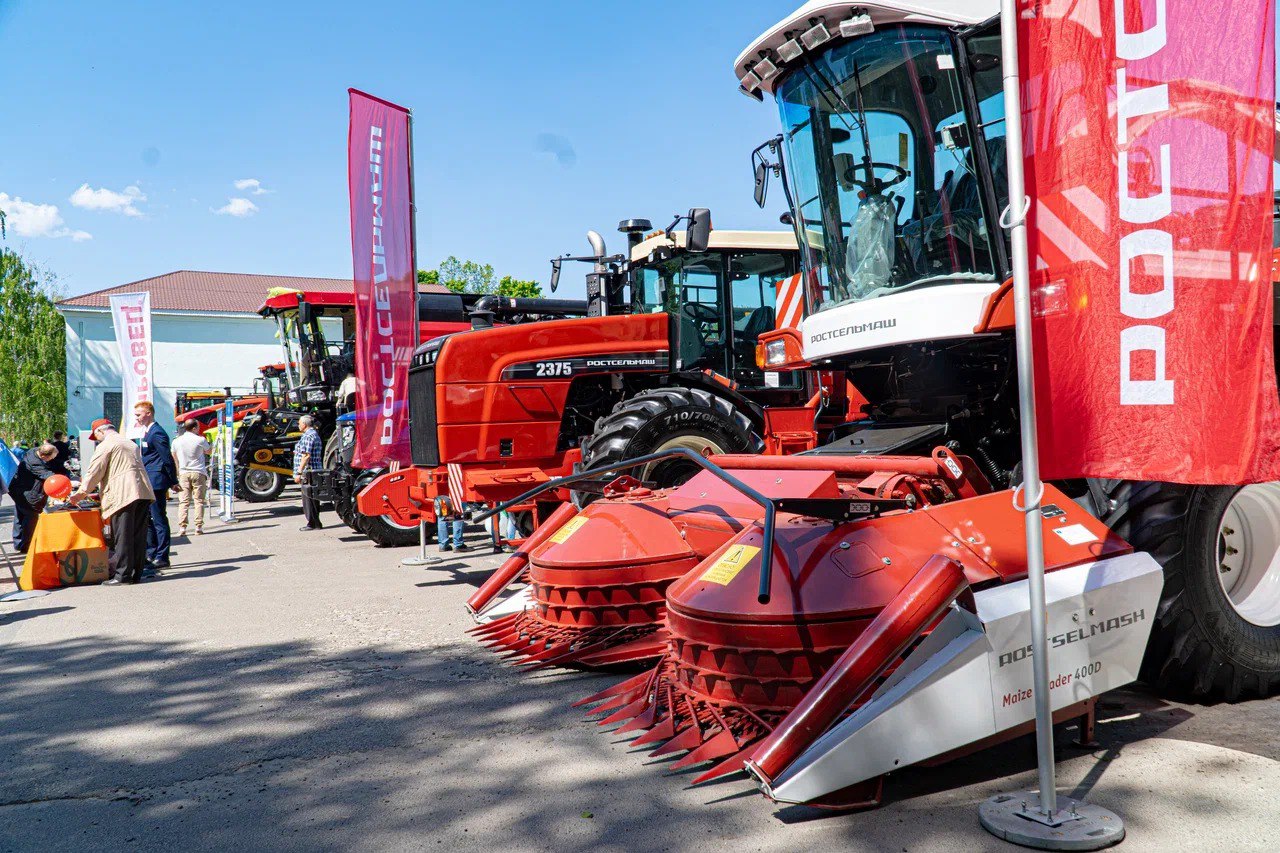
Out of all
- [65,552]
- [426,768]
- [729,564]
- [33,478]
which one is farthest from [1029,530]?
[33,478]

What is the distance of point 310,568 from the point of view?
9227 millimetres

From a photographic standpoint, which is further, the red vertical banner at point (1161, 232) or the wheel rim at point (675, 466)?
the wheel rim at point (675, 466)

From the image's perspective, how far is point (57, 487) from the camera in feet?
30.4

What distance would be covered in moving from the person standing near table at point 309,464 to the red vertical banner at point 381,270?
12.5 ft

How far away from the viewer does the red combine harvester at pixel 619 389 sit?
7242 millimetres

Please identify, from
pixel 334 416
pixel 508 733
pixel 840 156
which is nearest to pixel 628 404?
pixel 840 156

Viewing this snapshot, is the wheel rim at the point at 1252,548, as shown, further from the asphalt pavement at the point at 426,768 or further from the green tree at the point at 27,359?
the green tree at the point at 27,359

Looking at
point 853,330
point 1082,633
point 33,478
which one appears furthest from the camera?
point 33,478

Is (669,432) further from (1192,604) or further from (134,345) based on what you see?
(134,345)

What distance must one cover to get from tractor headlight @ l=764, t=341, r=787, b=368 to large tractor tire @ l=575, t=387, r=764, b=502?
1.02 meters

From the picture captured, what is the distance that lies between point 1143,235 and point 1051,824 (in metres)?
1.80

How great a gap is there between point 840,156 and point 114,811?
4335 millimetres

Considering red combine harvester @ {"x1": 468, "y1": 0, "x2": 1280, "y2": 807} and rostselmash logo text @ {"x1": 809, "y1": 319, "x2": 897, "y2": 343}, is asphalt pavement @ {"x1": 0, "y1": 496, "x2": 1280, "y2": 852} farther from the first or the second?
rostselmash logo text @ {"x1": 809, "y1": 319, "x2": 897, "y2": 343}

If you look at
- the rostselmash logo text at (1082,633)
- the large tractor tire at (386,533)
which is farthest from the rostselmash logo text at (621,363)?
the rostselmash logo text at (1082,633)
